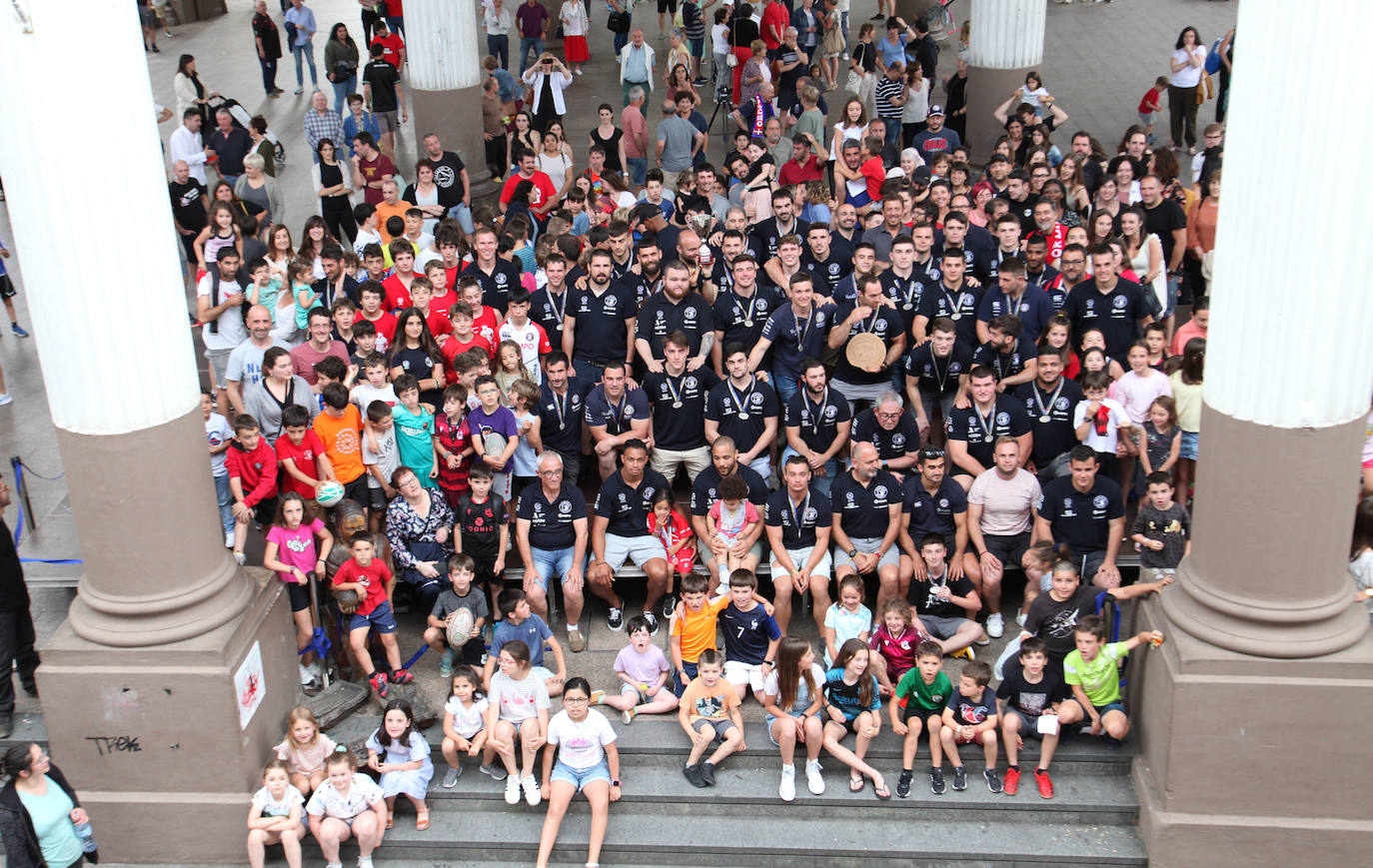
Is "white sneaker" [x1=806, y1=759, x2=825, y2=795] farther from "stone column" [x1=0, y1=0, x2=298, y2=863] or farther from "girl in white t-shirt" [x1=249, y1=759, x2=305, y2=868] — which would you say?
"stone column" [x1=0, y1=0, x2=298, y2=863]

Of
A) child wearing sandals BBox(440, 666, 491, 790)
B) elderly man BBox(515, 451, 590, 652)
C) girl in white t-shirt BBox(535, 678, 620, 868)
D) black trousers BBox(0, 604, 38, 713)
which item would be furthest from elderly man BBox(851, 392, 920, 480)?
black trousers BBox(0, 604, 38, 713)

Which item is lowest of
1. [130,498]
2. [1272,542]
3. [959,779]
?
[959,779]

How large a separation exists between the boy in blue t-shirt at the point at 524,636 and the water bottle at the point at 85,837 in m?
2.66

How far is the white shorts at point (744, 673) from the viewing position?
10242 millimetres

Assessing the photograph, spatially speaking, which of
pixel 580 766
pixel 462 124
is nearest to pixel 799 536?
pixel 580 766

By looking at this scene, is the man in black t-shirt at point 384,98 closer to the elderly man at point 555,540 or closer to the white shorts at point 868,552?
the elderly man at point 555,540

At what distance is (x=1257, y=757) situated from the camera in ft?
28.9

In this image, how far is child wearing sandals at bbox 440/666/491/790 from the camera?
9.71m

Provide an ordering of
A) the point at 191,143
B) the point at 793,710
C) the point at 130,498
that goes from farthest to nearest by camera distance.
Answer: the point at 191,143, the point at 793,710, the point at 130,498

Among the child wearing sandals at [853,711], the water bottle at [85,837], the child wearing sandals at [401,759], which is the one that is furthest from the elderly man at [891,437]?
the water bottle at [85,837]

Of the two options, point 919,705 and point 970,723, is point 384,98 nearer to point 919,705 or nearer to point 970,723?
point 919,705

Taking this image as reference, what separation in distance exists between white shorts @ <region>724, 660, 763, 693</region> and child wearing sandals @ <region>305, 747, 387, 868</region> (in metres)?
2.50

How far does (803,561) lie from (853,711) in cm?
149

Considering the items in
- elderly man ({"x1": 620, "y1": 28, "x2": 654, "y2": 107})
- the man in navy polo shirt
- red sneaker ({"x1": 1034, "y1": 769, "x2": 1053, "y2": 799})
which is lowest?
red sneaker ({"x1": 1034, "y1": 769, "x2": 1053, "y2": 799})
